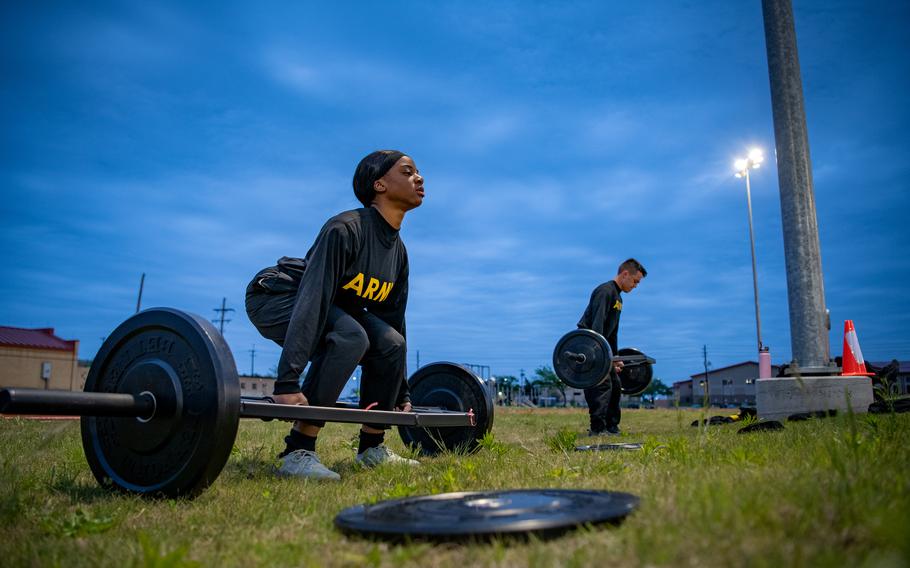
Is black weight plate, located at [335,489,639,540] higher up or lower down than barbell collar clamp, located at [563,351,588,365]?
lower down

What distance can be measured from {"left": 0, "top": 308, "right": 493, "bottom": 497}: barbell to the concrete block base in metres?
6.29

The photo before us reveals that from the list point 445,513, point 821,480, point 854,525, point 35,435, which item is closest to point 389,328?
point 445,513

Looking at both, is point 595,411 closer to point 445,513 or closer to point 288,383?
point 288,383

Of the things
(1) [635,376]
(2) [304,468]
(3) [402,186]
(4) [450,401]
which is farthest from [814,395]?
(2) [304,468]

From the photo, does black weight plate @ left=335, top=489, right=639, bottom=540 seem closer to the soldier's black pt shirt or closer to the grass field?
the grass field

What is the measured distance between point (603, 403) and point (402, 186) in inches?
180

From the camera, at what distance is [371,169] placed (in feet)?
13.8

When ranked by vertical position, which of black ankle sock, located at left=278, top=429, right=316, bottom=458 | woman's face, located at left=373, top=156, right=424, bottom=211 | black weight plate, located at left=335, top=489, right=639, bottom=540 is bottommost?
black weight plate, located at left=335, top=489, right=639, bottom=540

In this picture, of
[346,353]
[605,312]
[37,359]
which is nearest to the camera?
[346,353]

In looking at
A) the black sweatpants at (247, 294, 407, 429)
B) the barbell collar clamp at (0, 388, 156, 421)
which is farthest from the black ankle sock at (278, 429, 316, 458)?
the barbell collar clamp at (0, 388, 156, 421)

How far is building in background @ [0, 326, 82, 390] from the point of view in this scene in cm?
3134

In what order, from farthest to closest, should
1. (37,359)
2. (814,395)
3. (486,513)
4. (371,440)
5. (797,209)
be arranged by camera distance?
(37,359)
(797,209)
(814,395)
(371,440)
(486,513)

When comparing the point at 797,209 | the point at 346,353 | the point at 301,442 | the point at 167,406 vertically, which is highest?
the point at 797,209

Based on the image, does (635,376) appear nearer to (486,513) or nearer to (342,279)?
(342,279)
